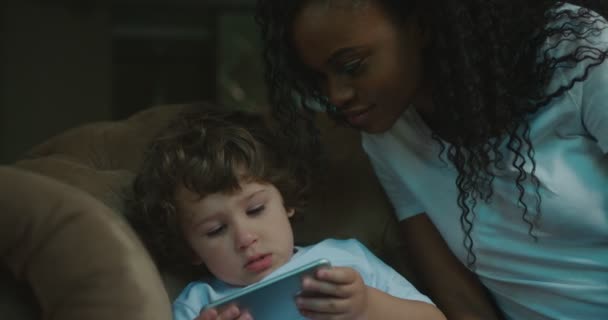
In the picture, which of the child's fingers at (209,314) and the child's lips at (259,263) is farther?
the child's lips at (259,263)

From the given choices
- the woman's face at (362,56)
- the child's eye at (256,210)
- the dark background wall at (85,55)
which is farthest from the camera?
the dark background wall at (85,55)

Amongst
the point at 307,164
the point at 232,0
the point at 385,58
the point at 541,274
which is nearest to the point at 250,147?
the point at 307,164

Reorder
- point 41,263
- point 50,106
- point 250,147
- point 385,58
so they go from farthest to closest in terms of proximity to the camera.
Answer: point 50,106 → point 250,147 → point 385,58 → point 41,263

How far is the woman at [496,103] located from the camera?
105cm

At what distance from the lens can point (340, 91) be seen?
1080 mm

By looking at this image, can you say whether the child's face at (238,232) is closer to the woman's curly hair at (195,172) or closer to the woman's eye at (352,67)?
the woman's curly hair at (195,172)

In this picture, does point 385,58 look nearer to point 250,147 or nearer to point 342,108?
point 342,108

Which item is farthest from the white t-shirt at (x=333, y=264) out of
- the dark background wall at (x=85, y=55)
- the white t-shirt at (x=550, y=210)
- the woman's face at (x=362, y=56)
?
the dark background wall at (x=85, y=55)

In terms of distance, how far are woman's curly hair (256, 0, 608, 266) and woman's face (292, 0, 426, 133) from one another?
0.02 metres

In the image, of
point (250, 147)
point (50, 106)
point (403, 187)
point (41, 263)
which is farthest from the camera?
point (50, 106)

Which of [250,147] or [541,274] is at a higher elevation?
[250,147]

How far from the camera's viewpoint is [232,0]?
4801mm

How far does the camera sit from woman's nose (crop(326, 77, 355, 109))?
1.08 metres

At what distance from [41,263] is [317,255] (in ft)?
1.52
